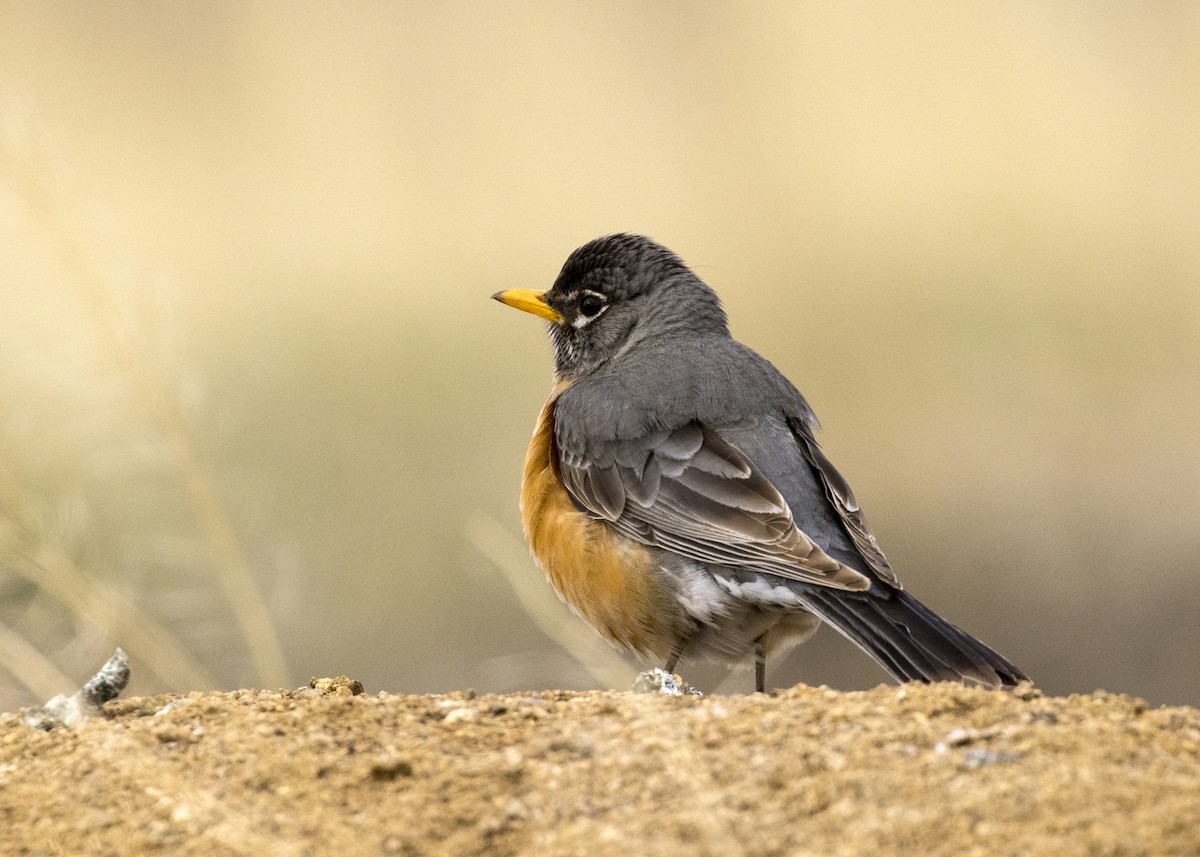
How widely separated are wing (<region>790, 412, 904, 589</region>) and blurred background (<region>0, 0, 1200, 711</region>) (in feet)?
4.81

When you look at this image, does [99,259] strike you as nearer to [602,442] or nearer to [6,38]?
[602,442]

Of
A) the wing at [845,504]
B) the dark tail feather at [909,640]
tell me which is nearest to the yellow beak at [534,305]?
the wing at [845,504]

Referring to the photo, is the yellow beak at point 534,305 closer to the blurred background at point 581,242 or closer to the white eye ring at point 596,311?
the white eye ring at point 596,311

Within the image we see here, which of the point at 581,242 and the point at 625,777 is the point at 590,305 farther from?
the point at 581,242

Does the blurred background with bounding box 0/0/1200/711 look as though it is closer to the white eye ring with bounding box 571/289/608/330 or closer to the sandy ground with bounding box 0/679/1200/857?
the white eye ring with bounding box 571/289/608/330

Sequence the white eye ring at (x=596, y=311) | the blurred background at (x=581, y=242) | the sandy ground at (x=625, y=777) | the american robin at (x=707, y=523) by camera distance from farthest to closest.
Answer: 1. the blurred background at (x=581, y=242)
2. the white eye ring at (x=596, y=311)
3. the american robin at (x=707, y=523)
4. the sandy ground at (x=625, y=777)

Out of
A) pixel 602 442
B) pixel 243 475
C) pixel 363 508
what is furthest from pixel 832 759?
pixel 363 508

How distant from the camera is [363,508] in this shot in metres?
12.0

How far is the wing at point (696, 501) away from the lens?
5.97 m

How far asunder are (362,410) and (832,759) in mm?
9688

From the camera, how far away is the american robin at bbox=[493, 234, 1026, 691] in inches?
226

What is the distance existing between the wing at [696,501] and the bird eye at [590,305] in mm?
1364

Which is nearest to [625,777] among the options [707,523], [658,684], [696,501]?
[658,684]

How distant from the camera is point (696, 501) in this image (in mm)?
6512
